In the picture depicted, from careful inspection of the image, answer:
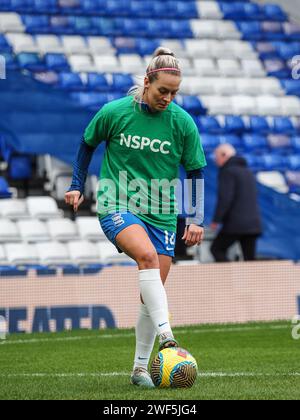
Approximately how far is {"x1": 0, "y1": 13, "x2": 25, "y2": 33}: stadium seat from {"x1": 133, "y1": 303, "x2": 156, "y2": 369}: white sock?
1131 cm

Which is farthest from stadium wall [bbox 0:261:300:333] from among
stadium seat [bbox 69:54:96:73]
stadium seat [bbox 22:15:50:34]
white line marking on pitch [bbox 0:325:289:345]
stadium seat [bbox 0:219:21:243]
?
stadium seat [bbox 22:15:50:34]

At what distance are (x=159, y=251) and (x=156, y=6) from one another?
527 inches

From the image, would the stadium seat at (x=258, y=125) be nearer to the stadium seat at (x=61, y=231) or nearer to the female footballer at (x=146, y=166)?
the stadium seat at (x=61, y=231)

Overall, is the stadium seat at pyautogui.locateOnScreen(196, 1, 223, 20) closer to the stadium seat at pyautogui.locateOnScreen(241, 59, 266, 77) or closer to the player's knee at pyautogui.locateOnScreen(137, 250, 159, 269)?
the stadium seat at pyautogui.locateOnScreen(241, 59, 266, 77)

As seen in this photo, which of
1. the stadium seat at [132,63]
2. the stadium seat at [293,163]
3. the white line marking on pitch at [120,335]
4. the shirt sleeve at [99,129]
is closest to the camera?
the shirt sleeve at [99,129]

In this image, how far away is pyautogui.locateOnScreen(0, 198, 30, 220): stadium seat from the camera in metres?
13.8

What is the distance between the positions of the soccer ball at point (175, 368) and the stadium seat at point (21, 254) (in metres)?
7.32

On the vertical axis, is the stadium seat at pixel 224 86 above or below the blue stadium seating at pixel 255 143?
above

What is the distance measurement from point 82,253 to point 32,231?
0.67 metres

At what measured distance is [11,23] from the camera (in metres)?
17.0

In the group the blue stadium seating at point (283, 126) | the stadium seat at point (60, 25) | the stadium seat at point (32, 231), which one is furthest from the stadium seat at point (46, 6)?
the stadium seat at point (32, 231)

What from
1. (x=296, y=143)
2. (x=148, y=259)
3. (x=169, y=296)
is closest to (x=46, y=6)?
(x=296, y=143)

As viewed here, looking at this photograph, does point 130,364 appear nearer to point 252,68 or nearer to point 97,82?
point 97,82

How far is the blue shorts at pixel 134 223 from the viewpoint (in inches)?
236
